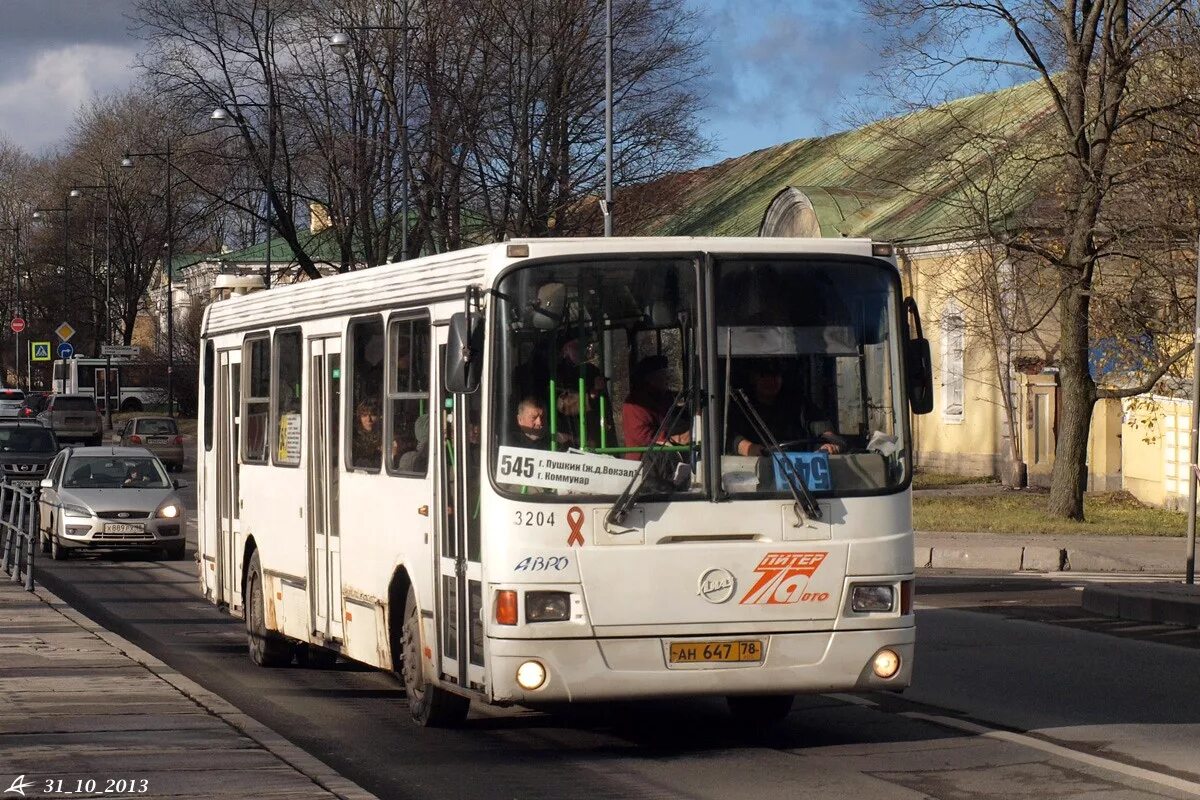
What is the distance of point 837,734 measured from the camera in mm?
10023

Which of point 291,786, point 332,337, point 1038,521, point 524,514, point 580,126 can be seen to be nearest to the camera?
point 291,786

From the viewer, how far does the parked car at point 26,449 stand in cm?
3688

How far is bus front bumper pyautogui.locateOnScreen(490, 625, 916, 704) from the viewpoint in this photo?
854cm

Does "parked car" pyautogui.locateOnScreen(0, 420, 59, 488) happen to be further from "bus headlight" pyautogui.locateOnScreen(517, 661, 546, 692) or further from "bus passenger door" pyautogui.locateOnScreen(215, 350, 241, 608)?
"bus headlight" pyautogui.locateOnScreen(517, 661, 546, 692)

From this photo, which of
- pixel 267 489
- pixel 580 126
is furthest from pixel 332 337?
pixel 580 126

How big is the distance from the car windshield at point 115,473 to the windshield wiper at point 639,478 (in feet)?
59.5

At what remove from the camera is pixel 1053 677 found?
12320 millimetres

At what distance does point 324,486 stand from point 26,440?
1128 inches

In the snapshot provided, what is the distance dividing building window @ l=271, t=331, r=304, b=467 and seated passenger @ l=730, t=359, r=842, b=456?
14.4 feet

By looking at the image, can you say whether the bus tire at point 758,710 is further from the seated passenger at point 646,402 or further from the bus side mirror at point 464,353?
the bus side mirror at point 464,353

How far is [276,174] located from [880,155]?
1683 cm

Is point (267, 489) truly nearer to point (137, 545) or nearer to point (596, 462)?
point (596, 462)

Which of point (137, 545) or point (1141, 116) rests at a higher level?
point (1141, 116)

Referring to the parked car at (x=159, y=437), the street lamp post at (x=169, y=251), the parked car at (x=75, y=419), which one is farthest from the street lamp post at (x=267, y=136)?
the parked car at (x=75, y=419)
